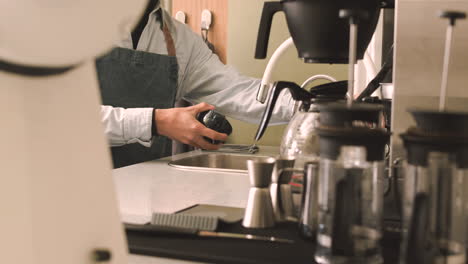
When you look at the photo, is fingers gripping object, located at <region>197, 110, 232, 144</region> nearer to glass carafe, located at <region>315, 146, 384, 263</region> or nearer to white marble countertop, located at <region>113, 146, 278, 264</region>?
white marble countertop, located at <region>113, 146, 278, 264</region>

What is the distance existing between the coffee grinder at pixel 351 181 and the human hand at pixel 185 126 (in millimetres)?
1163

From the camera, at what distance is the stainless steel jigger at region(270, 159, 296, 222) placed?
0.84 m

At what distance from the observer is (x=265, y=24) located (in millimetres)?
1165

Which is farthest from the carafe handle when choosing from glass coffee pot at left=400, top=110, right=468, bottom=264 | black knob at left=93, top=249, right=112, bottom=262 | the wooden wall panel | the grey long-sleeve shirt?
the wooden wall panel

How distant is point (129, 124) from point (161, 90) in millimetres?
628

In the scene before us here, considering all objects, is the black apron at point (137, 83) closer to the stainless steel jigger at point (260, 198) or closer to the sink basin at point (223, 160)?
the sink basin at point (223, 160)

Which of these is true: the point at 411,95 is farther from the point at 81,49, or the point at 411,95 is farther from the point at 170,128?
the point at 170,128

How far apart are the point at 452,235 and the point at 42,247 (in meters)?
0.41

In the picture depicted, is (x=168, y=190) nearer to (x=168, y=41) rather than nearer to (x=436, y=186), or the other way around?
(x=436, y=186)

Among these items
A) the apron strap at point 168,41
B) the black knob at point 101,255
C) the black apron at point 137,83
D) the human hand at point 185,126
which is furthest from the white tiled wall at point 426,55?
the apron strap at point 168,41

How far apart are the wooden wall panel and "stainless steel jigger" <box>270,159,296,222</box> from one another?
253 centimetres

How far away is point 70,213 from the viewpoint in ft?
1.40

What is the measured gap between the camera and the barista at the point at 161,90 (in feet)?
5.87

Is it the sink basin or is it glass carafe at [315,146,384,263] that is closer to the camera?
glass carafe at [315,146,384,263]
